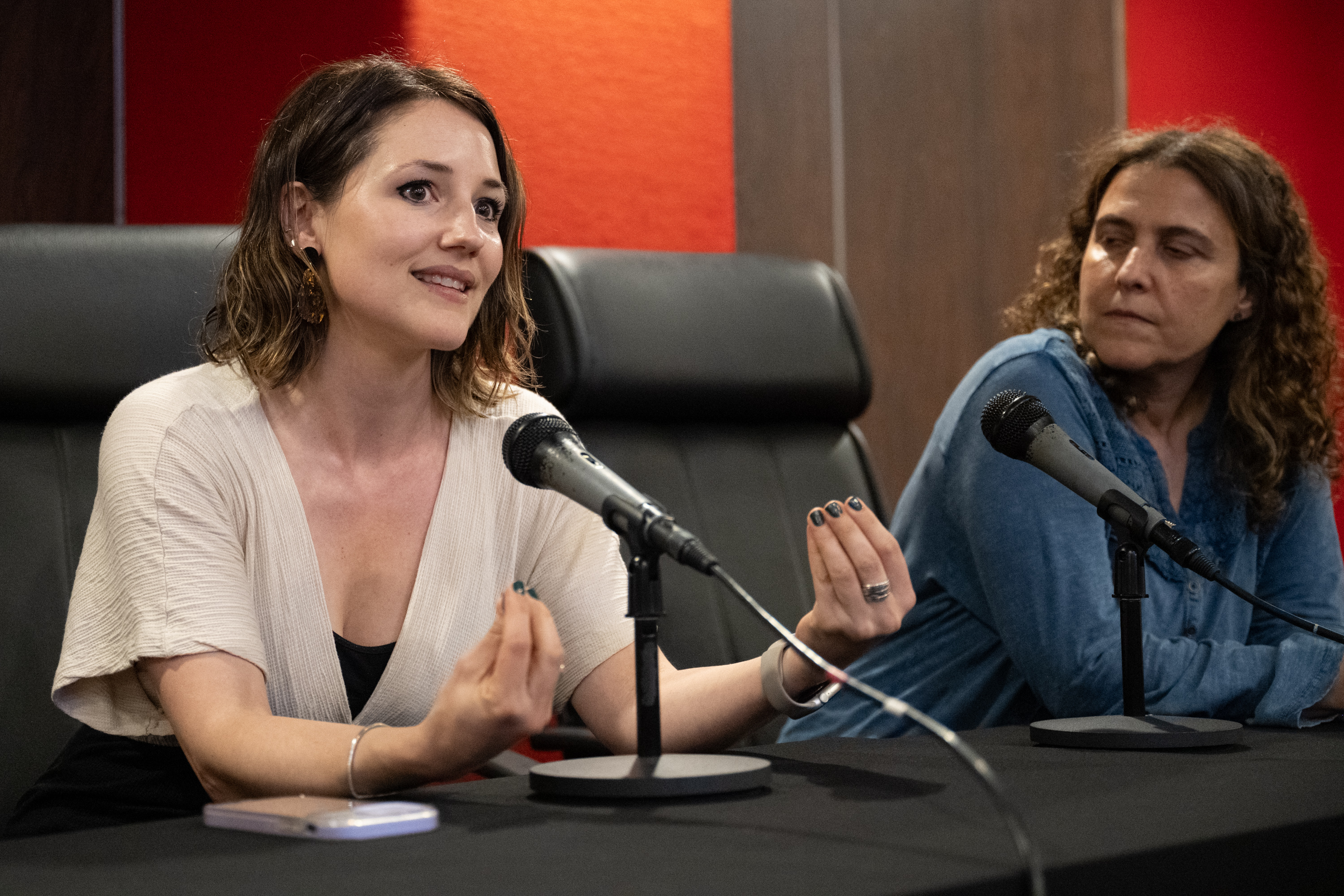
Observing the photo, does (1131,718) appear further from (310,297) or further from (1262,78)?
(1262,78)

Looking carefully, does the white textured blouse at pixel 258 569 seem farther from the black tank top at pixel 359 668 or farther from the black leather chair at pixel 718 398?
the black leather chair at pixel 718 398

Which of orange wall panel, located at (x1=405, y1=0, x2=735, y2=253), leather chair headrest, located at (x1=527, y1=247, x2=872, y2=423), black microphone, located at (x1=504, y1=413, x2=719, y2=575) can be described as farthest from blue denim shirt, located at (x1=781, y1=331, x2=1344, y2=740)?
orange wall panel, located at (x1=405, y1=0, x2=735, y2=253)

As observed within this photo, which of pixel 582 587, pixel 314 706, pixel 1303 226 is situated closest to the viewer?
pixel 314 706

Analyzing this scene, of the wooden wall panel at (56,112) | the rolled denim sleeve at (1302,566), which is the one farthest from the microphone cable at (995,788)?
the wooden wall panel at (56,112)

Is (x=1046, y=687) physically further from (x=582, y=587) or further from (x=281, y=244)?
(x=281, y=244)

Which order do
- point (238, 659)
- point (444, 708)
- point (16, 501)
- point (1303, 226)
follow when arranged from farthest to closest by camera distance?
point (1303, 226) < point (16, 501) < point (238, 659) < point (444, 708)

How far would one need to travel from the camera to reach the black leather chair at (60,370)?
4.78ft

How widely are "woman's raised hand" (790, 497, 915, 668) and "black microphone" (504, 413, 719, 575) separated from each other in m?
0.15

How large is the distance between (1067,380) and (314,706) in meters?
0.91

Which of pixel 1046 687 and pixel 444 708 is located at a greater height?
pixel 444 708

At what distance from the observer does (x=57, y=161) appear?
8.04 ft

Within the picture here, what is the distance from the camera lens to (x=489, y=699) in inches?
32.4

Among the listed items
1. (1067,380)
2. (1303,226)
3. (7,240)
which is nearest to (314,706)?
(7,240)

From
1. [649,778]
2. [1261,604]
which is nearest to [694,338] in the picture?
[1261,604]
